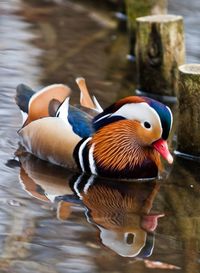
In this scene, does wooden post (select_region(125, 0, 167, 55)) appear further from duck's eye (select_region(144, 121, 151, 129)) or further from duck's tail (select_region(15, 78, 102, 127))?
duck's eye (select_region(144, 121, 151, 129))

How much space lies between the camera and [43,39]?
9.59 meters

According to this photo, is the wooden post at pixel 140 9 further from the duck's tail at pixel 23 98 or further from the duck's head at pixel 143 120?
the duck's head at pixel 143 120

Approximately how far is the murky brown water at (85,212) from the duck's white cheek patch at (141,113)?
0.43 m

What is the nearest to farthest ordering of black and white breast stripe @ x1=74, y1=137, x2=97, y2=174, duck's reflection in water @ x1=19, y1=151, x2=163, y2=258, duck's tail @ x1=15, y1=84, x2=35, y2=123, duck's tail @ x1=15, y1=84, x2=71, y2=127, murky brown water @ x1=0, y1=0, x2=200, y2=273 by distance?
murky brown water @ x1=0, y1=0, x2=200, y2=273 < duck's reflection in water @ x1=19, y1=151, x2=163, y2=258 < black and white breast stripe @ x1=74, y1=137, x2=97, y2=174 < duck's tail @ x1=15, y1=84, x2=71, y2=127 < duck's tail @ x1=15, y1=84, x2=35, y2=123

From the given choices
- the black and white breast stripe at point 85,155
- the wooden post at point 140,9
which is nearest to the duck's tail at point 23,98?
the black and white breast stripe at point 85,155

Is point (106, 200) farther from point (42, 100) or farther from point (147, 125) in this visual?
point (42, 100)

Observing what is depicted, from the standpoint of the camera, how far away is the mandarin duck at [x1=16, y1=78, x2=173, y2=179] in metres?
5.91

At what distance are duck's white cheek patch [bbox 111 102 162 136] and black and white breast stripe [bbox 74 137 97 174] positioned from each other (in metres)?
0.27

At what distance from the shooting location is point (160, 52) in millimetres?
8016

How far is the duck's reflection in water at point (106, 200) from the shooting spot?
200 inches

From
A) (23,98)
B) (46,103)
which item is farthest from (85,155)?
(23,98)

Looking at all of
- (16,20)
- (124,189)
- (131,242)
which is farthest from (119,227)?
(16,20)

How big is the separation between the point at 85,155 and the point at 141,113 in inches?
17.7

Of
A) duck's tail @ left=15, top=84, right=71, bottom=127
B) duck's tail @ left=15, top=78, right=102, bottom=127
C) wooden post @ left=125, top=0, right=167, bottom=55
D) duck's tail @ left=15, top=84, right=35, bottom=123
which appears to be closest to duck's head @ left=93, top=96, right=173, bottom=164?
duck's tail @ left=15, top=78, right=102, bottom=127
